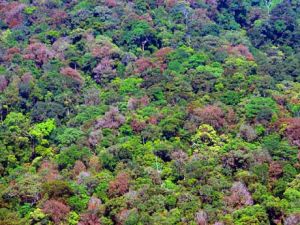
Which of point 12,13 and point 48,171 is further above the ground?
point 48,171

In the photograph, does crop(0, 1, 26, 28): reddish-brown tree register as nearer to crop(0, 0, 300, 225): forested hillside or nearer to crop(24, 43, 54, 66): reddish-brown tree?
crop(0, 0, 300, 225): forested hillside

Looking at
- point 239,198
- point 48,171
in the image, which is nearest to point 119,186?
point 48,171

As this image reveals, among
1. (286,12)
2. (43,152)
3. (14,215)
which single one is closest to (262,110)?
(43,152)

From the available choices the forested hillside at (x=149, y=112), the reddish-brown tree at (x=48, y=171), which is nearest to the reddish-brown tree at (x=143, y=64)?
the forested hillside at (x=149, y=112)

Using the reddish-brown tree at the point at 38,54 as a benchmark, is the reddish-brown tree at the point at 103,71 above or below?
above

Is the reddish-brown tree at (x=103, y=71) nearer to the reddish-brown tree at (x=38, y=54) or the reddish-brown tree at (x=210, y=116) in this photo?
the reddish-brown tree at (x=38, y=54)

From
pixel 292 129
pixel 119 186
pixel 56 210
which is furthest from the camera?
pixel 292 129

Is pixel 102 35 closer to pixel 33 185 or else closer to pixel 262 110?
pixel 262 110

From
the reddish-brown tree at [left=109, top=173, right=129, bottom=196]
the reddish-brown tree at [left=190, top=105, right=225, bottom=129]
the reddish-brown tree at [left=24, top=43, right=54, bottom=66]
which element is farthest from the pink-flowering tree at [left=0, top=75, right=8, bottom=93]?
the reddish-brown tree at [left=109, top=173, right=129, bottom=196]

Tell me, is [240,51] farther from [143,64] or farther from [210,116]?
[210,116]
